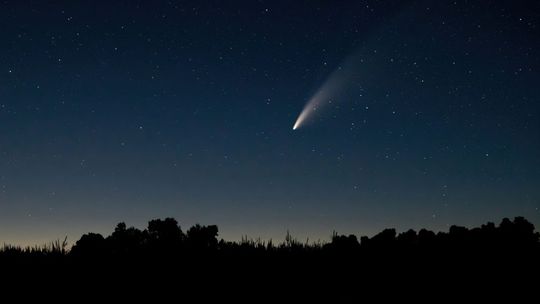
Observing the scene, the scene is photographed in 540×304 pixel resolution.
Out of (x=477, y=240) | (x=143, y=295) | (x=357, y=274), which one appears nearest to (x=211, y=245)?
(x=143, y=295)

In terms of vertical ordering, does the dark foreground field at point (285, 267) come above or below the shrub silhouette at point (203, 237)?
below

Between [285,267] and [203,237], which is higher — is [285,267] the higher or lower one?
the lower one

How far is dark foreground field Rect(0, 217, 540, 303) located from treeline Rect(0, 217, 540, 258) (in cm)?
2

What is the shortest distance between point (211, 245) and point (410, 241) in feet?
13.0

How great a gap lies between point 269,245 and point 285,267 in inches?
51.3

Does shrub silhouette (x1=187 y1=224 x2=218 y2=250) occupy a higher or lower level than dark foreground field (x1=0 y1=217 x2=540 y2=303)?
higher

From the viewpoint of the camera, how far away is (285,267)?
407 inches

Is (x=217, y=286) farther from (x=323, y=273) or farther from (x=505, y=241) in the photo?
(x=505, y=241)

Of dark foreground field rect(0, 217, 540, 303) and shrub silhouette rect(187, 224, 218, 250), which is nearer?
dark foreground field rect(0, 217, 540, 303)

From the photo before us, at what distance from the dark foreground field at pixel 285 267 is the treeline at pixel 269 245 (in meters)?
0.02

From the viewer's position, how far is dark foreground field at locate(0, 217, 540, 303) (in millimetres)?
9414

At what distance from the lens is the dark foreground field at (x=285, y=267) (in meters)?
9.41

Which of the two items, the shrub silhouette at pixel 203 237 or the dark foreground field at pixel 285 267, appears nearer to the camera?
the dark foreground field at pixel 285 267

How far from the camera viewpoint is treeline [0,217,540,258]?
34.5ft
